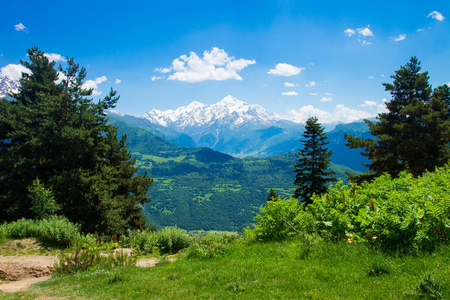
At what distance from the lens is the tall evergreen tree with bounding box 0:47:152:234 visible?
69.5ft

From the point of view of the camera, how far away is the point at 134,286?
6.57m

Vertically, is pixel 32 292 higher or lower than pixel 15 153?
lower

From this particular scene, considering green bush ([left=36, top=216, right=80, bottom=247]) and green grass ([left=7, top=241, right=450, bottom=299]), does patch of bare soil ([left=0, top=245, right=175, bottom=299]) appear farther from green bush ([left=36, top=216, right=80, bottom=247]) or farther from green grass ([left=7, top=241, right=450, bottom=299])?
green grass ([left=7, top=241, right=450, bottom=299])

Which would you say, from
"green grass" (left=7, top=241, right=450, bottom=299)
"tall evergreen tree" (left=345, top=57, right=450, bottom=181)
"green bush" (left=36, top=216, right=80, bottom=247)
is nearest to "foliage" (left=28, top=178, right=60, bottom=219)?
"green bush" (left=36, top=216, right=80, bottom=247)

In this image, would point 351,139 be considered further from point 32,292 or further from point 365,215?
point 32,292

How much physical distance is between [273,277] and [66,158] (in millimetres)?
23919

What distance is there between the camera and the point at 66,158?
2306 centimetres

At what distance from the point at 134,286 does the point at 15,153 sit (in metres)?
23.3

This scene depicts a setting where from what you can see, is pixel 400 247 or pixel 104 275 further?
pixel 104 275

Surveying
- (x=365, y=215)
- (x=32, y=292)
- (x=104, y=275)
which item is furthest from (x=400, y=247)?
(x=32, y=292)

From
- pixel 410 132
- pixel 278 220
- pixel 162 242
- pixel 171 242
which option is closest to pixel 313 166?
pixel 410 132

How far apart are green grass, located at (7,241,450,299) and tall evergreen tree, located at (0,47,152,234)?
51.5 ft

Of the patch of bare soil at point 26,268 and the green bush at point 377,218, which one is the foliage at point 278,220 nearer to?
the green bush at point 377,218

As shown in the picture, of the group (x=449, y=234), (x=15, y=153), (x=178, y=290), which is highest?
(x=15, y=153)
